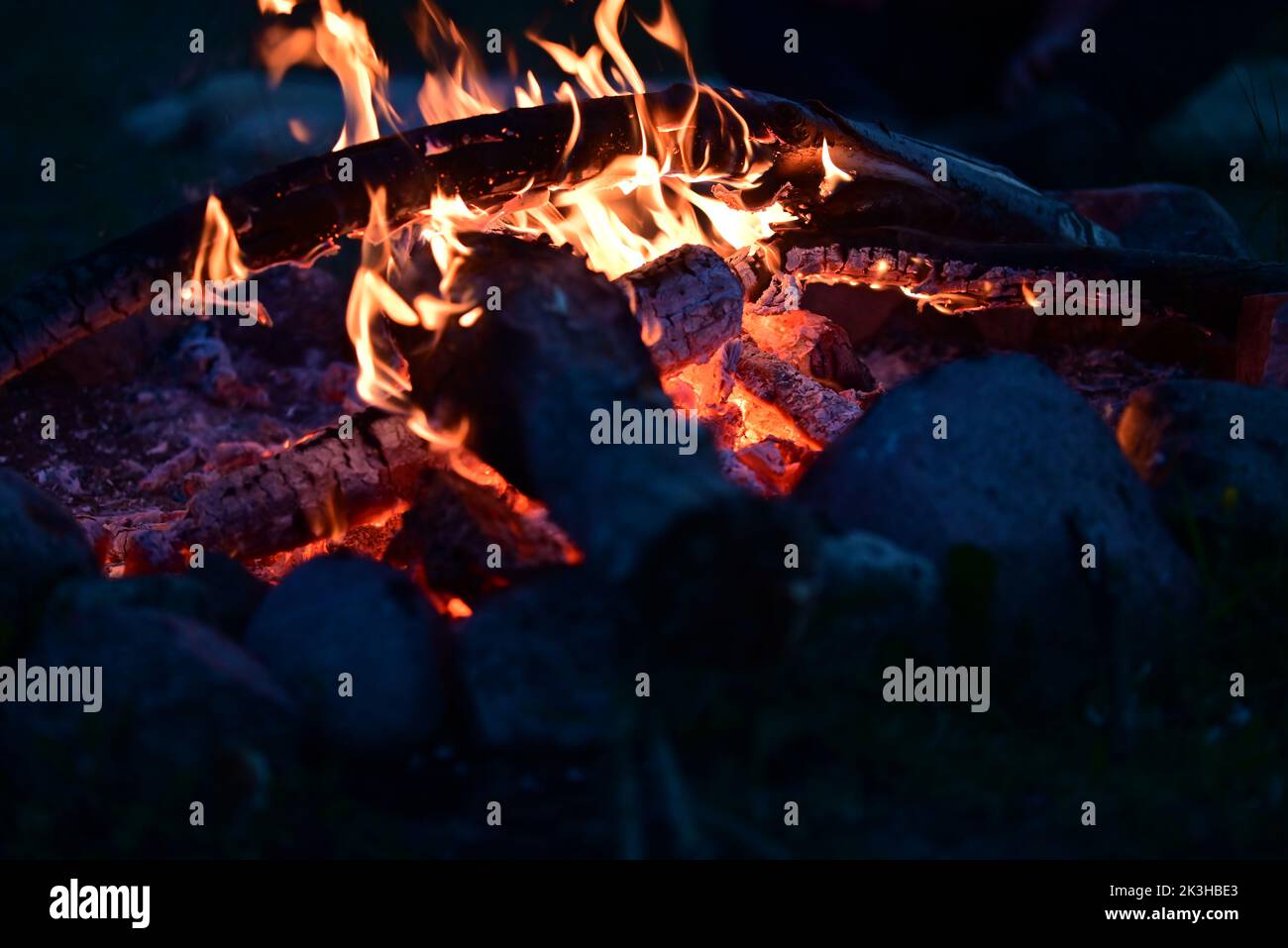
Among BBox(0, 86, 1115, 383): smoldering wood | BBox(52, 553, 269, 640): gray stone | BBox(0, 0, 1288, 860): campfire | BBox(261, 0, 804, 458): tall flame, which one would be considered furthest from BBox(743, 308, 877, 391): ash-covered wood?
BBox(52, 553, 269, 640): gray stone

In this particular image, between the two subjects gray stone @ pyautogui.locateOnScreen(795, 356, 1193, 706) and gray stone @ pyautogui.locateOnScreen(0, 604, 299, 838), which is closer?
gray stone @ pyautogui.locateOnScreen(0, 604, 299, 838)

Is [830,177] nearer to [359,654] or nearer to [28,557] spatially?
[359,654]

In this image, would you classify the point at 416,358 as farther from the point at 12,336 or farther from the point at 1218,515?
the point at 1218,515

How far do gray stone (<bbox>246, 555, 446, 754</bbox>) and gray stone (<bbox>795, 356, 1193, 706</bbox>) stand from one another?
3.21 feet

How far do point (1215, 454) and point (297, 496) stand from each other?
260 cm

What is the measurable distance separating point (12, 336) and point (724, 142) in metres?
2.31

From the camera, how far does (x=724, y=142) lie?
4.42 m

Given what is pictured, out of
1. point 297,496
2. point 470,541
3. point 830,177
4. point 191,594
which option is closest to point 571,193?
point 830,177

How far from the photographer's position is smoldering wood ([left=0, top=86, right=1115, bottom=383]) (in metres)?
3.96

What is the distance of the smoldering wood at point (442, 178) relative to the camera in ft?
13.0

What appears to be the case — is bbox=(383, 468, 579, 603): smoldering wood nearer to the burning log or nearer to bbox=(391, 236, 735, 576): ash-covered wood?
bbox=(391, 236, 735, 576): ash-covered wood

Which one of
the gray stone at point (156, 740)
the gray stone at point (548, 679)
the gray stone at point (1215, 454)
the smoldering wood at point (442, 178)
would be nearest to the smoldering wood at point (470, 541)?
the gray stone at point (548, 679)

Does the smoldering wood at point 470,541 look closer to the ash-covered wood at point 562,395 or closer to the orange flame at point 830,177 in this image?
the ash-covered wood at point 562,395

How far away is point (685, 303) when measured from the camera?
420cm
